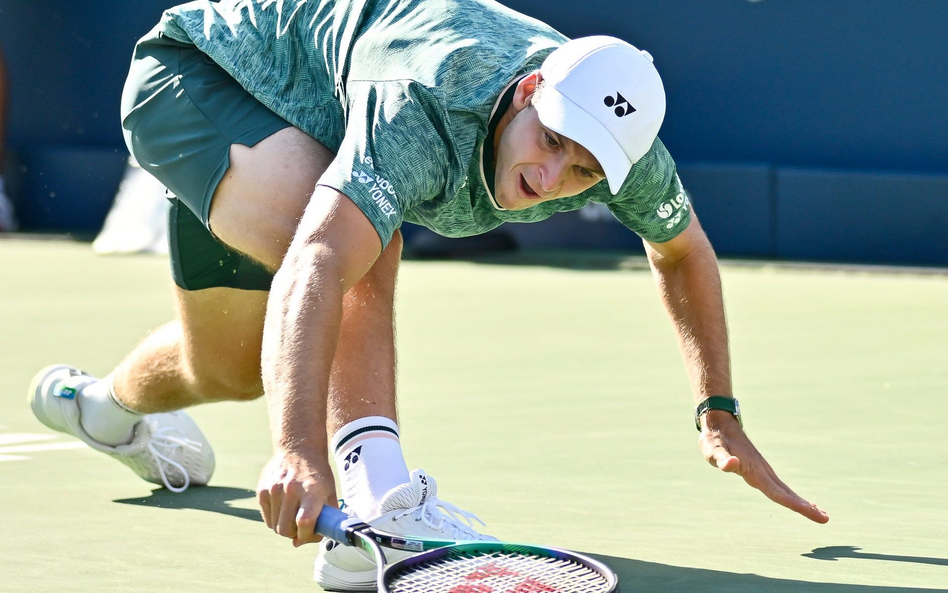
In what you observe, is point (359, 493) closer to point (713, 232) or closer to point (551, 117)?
point (551, 117)

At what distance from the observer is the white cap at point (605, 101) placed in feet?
11.0

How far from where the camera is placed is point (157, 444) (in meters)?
4.55

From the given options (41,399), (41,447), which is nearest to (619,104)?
(41,399)

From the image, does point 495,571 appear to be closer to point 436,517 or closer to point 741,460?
point 436,517

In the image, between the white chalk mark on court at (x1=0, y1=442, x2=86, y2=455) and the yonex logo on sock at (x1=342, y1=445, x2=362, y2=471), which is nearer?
the yonex logo on sock at (x1=342, y1=445, x2=362, y2=471)

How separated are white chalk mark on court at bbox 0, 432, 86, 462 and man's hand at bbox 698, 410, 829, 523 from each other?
2329mm

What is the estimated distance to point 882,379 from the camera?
21.5ft

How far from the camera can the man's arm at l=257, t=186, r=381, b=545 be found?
285 cm

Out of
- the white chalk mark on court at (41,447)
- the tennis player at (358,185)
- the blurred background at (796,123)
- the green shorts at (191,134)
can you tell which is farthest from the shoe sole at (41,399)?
→ the blurred background at (796,123)

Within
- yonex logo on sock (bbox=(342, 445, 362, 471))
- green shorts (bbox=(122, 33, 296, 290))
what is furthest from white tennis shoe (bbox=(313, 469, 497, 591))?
green shorts (bbox=(122, 33, 296, 290))

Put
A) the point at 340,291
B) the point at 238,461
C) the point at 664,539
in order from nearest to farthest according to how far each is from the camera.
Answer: the point at 340,291
the point at 664,539
the point at 238,461

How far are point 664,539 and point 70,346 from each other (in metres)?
4.60

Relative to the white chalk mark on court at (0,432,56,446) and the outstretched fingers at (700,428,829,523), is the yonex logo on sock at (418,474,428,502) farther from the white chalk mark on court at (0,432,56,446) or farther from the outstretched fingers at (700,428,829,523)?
the white chalk mark on court at (0,432,56,446)

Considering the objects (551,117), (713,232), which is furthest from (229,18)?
(713,232)
